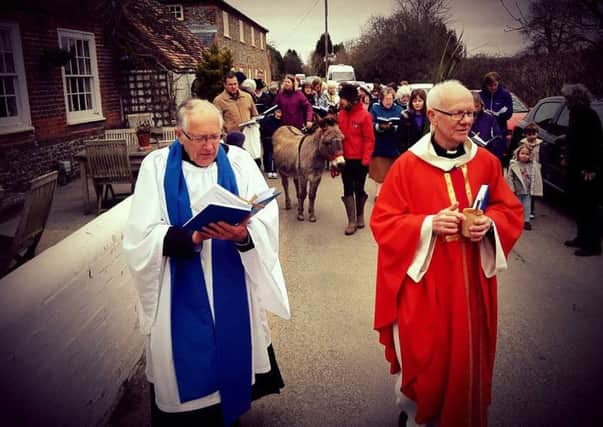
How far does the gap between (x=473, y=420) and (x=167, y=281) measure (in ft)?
6.05

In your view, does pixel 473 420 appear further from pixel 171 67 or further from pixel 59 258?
pixel 171 67

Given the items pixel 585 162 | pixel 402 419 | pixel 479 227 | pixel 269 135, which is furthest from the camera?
pixel 269 135

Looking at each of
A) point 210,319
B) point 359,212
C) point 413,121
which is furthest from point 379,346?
point 413,121

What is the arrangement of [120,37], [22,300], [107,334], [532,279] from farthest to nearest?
1. [120,37]
2. [532,279]
3. [107,334]
4. [22,300]

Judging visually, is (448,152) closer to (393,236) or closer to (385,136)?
(393,236)

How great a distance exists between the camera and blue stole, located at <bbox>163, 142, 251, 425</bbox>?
8.57 feet

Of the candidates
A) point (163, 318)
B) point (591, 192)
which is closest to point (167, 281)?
point (163, 318)

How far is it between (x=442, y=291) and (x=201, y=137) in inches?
62.1

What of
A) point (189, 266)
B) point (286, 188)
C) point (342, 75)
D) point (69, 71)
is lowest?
point (286, 188)

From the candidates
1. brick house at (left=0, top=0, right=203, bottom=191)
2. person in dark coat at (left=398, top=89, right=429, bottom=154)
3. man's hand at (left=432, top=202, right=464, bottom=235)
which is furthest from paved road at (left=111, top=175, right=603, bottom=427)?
brick house at (left=0, top=0, right=203, bottom=191)

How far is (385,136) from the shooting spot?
8250mm

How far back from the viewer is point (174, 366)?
2.61 m

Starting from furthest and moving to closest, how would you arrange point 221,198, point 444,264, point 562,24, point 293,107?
point 562,24 < point 293,107 < point 444,264 < point 221,198

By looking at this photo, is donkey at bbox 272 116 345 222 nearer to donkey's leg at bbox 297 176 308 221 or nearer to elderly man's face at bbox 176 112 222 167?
donkey's leg at bbox 297 176 308 221
